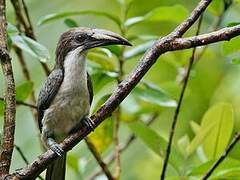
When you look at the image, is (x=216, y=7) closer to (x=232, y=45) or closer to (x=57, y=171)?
(x=232, y=45)

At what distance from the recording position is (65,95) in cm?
223

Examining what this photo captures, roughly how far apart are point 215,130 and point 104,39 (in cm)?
56

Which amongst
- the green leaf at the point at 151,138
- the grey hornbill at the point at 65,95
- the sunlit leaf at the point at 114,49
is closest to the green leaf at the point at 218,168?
the green leaf at the point at 151,138

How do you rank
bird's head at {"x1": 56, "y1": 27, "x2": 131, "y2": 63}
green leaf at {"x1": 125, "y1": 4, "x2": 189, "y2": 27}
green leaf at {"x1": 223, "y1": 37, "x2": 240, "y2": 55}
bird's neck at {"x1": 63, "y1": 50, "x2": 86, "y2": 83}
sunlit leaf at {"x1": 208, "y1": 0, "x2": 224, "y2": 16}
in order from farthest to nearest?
sunlit leaf at {"x1": 208, "y1": 0, "x2": 224, "y2": 16}, green leaf at {"x1": 125, "y1": 4, "x2": 189, "y2": 27}, bird's neck at {"x1": 63, "y1": 50, "x2": 86, "y2": 83}, bird's head at {"x1": 56, "y1": 27, "x2": 131, "y2": 63}, green leaf at {"x1": 223, "y1": 37, "x2": 240, "y2": 55}

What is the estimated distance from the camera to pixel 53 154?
5.33 feet

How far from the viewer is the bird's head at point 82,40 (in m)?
1.94

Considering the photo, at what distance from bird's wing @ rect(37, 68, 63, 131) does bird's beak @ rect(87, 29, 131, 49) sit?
0.63 feet

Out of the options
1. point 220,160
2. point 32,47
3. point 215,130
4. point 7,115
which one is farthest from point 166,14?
point 7,115

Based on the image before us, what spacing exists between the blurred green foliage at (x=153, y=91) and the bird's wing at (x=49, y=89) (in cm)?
6

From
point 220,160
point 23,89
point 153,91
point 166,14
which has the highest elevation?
point 166,14

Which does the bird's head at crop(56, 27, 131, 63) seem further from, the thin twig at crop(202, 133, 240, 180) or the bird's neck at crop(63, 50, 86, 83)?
the thin twig at crop(202, 133, 240, 180)

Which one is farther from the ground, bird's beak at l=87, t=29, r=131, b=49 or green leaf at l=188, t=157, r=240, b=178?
bird's beak at l=87, t=29, r=131, b=49

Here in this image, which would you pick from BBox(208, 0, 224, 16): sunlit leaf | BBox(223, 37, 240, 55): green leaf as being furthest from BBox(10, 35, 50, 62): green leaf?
BBox(208, 0, 224, 16): sunlit leaf

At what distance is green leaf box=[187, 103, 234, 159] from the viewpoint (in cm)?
217
